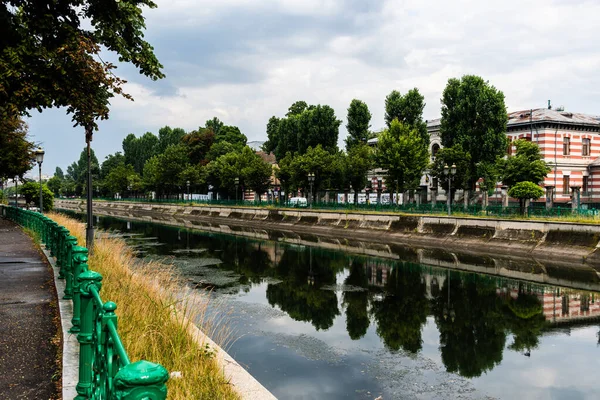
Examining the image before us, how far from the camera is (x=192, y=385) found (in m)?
6.48

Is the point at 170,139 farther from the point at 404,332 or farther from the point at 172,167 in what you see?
the point at 404,332

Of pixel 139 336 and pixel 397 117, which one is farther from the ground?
pixel 397 117

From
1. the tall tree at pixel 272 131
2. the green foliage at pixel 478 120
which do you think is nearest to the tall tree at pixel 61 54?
the green foliage at pixel 478 120

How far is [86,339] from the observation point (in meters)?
4.88

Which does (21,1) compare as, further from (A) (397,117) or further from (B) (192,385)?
(A) (397,117)

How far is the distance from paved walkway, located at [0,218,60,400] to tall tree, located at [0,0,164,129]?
4027 millimetres

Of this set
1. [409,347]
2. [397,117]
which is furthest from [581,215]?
[397,117]

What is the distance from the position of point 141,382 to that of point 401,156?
40546 millimetres

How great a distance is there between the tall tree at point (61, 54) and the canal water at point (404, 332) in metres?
6.73

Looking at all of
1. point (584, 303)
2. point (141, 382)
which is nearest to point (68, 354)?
point (141, 382)

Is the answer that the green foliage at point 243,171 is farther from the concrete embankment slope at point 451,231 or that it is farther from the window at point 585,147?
the window at point 585,147

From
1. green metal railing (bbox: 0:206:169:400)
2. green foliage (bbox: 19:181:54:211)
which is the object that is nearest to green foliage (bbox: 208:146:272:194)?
green foliage (bbox: 19:181:54:211)

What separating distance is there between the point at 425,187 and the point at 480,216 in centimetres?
2384

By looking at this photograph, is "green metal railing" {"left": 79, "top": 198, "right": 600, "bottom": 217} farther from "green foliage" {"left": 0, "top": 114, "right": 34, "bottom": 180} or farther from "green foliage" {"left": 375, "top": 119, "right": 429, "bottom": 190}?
"green foliage" {"left": 0, "top": 114, "right": 34, "bottom": 180}
